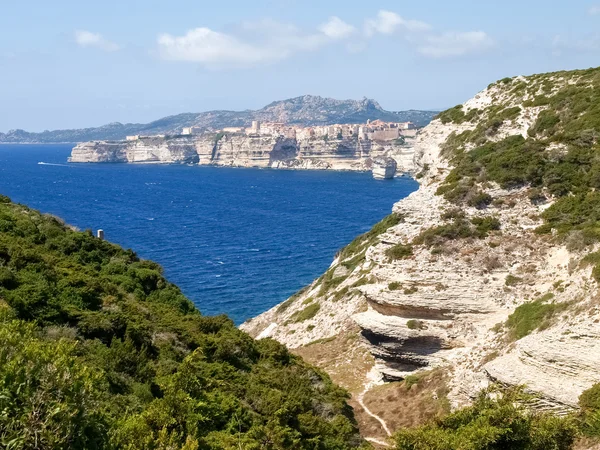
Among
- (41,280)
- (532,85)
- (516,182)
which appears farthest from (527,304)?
(532,85)

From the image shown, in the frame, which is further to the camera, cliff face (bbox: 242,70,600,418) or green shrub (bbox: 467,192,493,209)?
green shrub (bbox: 467,192,493,209)

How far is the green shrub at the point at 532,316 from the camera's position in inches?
908

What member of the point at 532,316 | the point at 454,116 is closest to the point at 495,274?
the point at 532,316

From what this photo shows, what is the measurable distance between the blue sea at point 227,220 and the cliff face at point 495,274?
2462 cm

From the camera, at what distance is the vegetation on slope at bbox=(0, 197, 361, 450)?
9992mm

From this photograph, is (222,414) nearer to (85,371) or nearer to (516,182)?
(85,371)

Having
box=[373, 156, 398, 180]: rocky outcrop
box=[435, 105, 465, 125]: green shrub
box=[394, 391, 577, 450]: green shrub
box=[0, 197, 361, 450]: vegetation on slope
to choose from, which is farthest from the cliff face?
box=[373, 156, 398, 180]: rocky outcrop

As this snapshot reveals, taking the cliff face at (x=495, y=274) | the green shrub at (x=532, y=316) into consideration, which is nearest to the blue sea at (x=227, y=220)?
the cliff face at (x=495, y=274)

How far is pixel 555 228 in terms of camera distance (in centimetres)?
2880

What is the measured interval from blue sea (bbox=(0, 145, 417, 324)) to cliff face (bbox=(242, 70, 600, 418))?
80.8ft

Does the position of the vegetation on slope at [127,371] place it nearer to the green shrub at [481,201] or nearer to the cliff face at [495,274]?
the cliff face at [495,274]

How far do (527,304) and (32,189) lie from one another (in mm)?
141661

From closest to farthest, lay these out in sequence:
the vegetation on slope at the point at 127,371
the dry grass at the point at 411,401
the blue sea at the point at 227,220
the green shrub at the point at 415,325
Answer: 1. the vegetation on slope at the point at 127,371
2. the dry grass at the point at 411,401
3. the green shrub at the point at 415,325
4. the blue sea at the point at 227,220

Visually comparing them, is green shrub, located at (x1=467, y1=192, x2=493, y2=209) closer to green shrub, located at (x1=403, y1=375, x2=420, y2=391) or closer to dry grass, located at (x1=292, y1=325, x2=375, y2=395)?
dry grass, located at (x1=292, y1=325, x2=375, y2=395)
